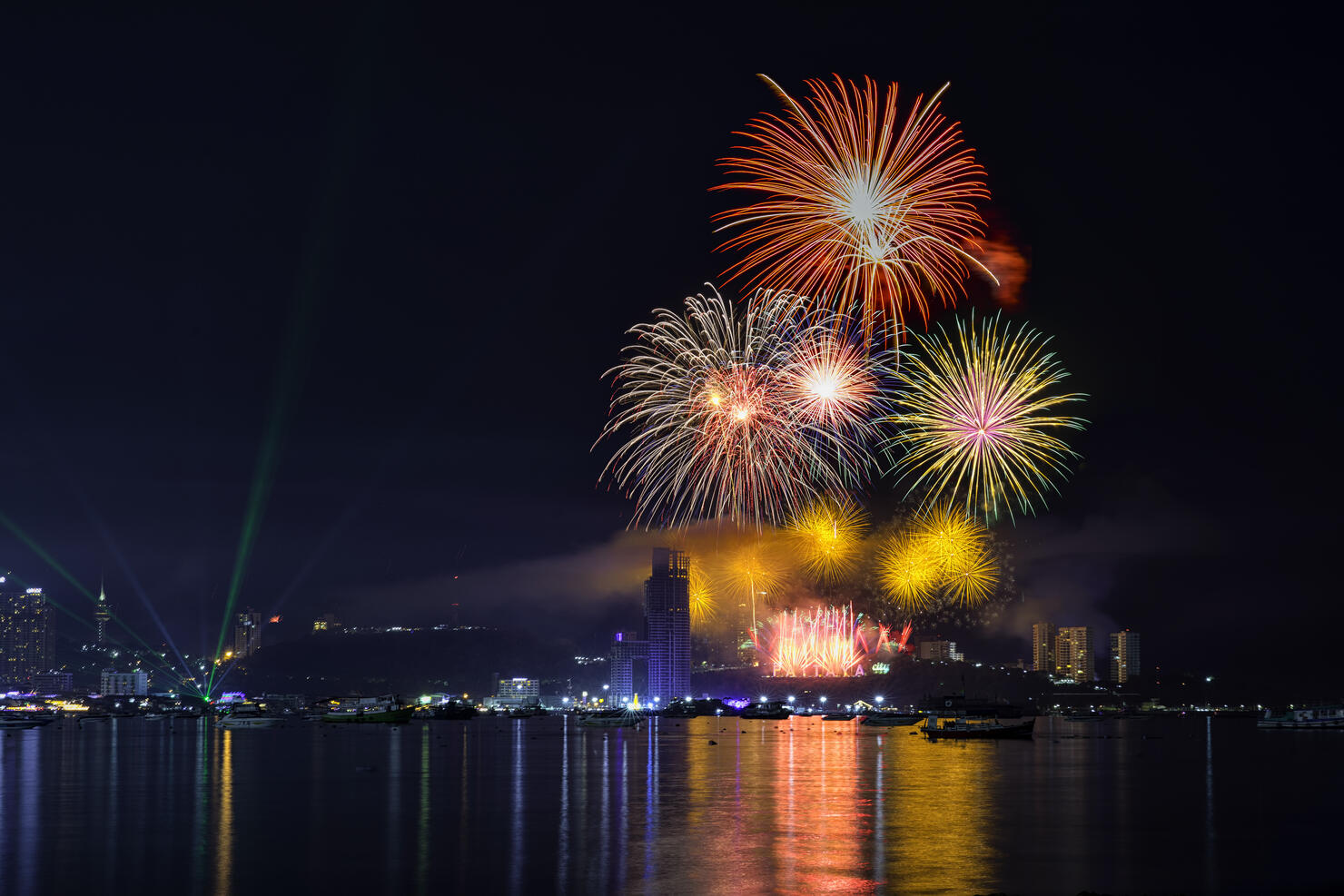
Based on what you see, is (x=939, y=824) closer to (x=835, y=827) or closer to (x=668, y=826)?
(x=835, y=827)

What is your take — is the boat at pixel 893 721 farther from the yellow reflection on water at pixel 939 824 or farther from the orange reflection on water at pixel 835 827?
the orange reflection on water at pixel 835 827

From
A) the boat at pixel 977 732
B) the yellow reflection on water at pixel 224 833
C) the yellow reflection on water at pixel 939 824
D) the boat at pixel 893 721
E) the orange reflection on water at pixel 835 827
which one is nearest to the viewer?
the orange reflection on water at pixel 835 827

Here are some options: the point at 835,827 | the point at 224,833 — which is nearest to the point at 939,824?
the point at 835,827

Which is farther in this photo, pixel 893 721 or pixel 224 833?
pixel 893 721

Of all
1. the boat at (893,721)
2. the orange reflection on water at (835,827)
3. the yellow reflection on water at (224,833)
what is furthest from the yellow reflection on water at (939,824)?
the boat at (893,721)

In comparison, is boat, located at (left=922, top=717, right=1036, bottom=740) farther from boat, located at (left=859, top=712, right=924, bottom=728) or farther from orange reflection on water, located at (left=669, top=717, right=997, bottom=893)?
orange reflection on water, located at (left=669, top=717, right=997, bottom=893)

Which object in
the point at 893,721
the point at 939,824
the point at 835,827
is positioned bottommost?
the point at 893,721
